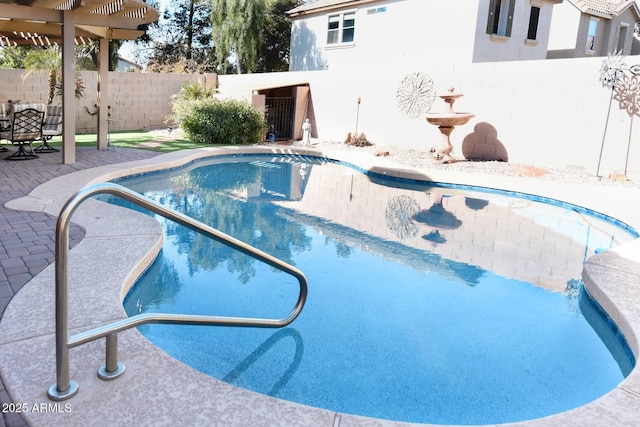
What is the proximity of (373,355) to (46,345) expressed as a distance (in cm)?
241

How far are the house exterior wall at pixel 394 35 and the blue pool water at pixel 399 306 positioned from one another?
943 cm

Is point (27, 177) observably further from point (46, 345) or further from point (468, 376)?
Result: point (468, 376)

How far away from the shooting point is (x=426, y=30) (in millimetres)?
18969

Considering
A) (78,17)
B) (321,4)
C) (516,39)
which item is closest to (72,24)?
(78,17)

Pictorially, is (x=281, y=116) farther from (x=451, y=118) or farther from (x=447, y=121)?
(x=451, y=118)

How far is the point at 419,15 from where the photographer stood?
1911cm

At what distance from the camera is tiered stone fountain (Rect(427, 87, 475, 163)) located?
12961mm

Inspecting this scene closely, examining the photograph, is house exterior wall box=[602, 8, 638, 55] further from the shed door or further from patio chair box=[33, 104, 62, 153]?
patio chair box=[33, 104, 62, 153]

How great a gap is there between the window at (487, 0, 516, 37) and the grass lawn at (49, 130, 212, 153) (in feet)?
37.1

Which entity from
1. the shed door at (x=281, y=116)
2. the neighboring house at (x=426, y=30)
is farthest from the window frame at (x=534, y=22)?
the shed door at (x=281, y=116)

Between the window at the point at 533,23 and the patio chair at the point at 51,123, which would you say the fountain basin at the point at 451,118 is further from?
the window at the point at 533,23

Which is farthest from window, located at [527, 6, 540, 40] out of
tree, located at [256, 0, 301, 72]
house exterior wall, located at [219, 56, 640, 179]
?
tree, located at [256, 0, 301, 72]

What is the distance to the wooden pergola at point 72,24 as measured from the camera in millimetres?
9047

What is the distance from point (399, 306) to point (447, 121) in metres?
8.86
